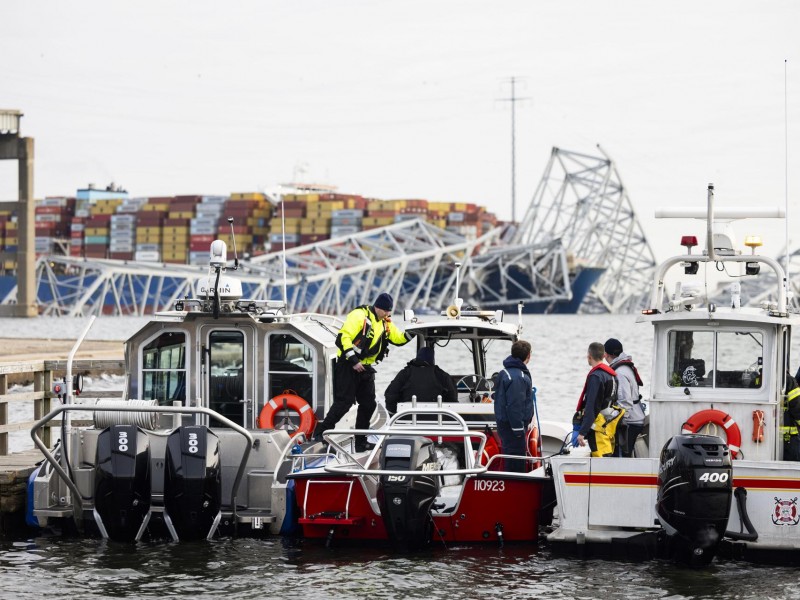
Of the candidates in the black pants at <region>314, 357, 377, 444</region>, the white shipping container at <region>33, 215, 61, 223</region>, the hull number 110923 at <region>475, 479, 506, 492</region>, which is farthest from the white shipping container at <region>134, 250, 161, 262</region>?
A: the hull number 110923 at <region>475, 479, 506, 492</region>

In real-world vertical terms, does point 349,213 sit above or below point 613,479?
above

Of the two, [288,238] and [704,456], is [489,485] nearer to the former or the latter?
[704,456]

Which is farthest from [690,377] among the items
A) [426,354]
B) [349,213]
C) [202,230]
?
[202,230]

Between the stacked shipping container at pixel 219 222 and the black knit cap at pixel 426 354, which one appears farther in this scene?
the stacked shipping container at pixel 219 222

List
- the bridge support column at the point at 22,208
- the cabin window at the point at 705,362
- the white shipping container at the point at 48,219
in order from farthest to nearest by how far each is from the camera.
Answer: the white shipping container at the point at 48,219 < the bridge support column at the point at 22,208 < the cabin window at the point at 705,362

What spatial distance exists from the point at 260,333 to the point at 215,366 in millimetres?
660

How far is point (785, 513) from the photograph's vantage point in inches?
416

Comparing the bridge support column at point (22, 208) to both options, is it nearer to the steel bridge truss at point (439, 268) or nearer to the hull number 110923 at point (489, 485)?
the steel bridge truss at point (439, 268)

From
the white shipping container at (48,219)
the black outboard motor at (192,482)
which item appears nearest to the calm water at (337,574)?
the black outboard motor at (192,482)

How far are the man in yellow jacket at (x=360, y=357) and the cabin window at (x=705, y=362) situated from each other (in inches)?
127

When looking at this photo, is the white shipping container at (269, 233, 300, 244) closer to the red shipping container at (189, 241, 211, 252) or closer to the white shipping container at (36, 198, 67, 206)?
the red shipping container at (189, 241, 211, 252)

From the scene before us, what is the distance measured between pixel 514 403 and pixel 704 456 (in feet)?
7.42

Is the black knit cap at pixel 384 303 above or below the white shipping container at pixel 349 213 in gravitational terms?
below

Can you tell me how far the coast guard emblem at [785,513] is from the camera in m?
10.5
